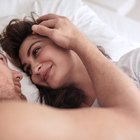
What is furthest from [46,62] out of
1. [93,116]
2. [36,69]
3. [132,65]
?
[93,116]

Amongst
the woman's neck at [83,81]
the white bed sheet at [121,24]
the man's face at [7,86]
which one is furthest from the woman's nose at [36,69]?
the white bed sheet at [121,24]

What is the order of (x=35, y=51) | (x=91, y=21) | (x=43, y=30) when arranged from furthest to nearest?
(x=91, y=21) < (x=35, y=51) < (x=43, y=30)

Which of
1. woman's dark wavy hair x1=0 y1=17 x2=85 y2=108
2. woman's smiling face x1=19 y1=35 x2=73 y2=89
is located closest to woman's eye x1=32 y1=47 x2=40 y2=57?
woman's smiling face x1=19 y1=35 x2=73 y2=89

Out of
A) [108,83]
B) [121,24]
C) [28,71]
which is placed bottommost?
[28,71]

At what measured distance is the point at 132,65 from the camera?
4.67ft

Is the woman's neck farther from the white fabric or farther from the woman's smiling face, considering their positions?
the white fabric

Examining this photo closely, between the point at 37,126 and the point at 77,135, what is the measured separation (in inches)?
4.0

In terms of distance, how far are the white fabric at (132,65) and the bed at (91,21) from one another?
0.18 meters

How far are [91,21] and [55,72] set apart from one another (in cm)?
52

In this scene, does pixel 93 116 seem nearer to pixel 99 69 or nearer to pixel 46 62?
pixel 99 69

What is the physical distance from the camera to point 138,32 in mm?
1841

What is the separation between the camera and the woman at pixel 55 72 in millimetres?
1385

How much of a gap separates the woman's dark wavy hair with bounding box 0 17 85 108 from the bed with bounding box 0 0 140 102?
9 centimetres

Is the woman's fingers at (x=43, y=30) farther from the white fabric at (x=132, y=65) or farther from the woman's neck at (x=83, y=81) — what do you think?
the white fabric at (x=132, y=65)
